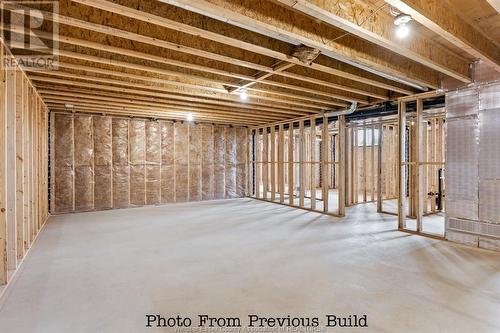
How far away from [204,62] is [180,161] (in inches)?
185

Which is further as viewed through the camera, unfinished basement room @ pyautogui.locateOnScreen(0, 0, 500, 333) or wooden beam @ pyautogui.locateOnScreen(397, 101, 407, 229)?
wooden beam @ pyautogui.locateOnScreen(397, 101, 407, 229)

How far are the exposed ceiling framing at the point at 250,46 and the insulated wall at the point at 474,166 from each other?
438 mm

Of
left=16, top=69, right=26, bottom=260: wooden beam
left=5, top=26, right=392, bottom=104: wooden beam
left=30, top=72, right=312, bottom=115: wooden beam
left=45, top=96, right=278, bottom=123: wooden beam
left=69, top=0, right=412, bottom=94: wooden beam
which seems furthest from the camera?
left=45, top=96, right=278, bottom=123: wooden beam

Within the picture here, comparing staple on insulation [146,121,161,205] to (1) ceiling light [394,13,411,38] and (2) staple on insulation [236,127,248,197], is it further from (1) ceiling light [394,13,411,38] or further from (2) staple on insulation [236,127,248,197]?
(1) ceiling light [394,13,411,38]

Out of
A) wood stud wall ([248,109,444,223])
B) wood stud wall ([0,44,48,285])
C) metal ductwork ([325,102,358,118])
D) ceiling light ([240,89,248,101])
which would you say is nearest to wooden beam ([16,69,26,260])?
wood stud wall ([0,44,48,285])

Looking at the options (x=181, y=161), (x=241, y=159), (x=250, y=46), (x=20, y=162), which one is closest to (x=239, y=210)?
(x=181, y=161)

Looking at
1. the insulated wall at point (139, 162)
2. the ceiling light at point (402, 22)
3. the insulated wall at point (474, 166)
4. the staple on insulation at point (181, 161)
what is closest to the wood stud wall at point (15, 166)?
the insulated wall at point (139, 162)

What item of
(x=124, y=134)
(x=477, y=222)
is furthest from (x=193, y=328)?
(x=124, y=134)

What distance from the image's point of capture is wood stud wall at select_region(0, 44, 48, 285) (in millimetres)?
2676

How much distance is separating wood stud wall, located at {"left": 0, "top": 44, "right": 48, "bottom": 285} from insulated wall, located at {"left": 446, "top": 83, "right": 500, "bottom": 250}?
19.1 feet

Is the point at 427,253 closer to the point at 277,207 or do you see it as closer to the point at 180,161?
the point at 277,207

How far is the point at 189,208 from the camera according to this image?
271 inches

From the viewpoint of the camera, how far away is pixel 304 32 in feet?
8.00

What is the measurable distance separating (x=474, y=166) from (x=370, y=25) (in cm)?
298
